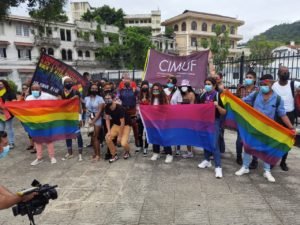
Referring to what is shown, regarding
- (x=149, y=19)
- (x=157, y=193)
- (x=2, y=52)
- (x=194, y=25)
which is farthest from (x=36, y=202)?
(x=149, y=19)

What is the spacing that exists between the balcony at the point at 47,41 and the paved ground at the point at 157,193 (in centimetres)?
3374

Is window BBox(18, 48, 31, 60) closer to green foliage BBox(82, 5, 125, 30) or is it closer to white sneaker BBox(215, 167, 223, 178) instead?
green foliage BBox(82, 5, 125, 30)

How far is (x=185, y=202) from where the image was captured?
4.12m

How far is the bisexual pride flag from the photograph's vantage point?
5.60 metres

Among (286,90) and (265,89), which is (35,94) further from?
(286,90)

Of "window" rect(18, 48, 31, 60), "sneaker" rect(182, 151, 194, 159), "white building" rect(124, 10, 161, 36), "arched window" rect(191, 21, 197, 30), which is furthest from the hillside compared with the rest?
"sneaker" rect(182, 151, 194, 159)

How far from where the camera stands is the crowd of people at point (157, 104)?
5117 mm

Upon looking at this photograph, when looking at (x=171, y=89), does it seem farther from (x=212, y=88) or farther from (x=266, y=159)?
(x=266, y=159)

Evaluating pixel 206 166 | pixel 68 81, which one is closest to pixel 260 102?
pixel 206 166

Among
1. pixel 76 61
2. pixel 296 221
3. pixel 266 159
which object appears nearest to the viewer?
pixel 296 221

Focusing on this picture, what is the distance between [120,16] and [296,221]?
177 feet

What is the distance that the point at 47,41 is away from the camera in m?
37.3

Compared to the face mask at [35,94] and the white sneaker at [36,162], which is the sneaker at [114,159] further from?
the face mask at [35,94]

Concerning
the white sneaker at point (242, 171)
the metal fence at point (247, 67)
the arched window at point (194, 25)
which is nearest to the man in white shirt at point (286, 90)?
the white sneaker at point (242, 171)
